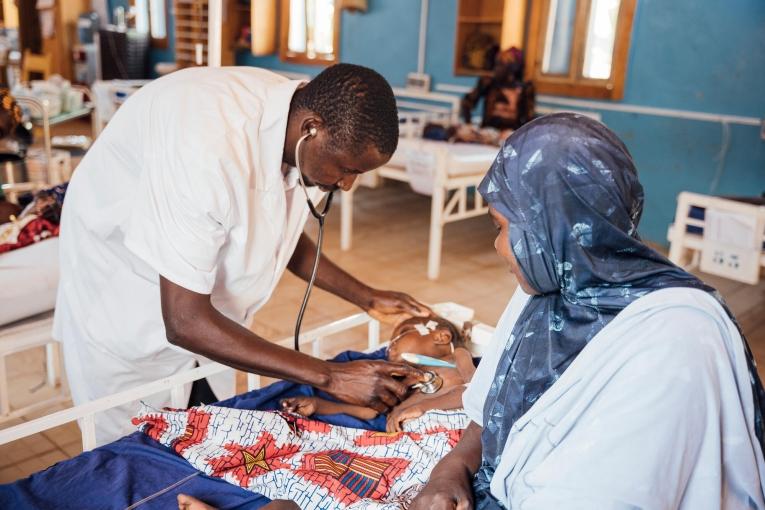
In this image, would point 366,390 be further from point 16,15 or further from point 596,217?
point 16,15

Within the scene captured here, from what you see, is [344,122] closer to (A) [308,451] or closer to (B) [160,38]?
(A) [308,451]

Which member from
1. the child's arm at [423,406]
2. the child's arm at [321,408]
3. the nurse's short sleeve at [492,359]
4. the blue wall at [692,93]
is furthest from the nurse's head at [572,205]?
the blue wall at [692,93]

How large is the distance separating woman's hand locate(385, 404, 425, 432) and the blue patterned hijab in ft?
2.19

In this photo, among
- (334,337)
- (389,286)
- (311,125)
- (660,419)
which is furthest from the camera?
(389,286)

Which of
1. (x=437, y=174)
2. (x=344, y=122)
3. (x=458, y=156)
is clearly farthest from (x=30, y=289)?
(x=458, y=156)

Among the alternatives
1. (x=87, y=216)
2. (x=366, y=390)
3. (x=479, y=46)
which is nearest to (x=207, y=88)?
(x=87, y=216)

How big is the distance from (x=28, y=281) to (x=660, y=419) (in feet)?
6.70

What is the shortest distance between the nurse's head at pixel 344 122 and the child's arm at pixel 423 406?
2.10ft

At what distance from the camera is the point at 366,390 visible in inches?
61.0

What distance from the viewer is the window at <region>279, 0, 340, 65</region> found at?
7.14 m

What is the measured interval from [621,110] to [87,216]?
4.41 metres

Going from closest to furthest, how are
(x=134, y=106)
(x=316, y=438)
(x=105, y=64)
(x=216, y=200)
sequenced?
(x=216, y=200) → (x=134, y=106) → (x=316, y=438) → (x=105, y=64)

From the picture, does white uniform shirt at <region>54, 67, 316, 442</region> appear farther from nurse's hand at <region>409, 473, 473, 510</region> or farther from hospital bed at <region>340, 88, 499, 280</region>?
hospital bed at <region>340, 88, 499, 280</region>

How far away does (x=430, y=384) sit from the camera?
1819 mm
